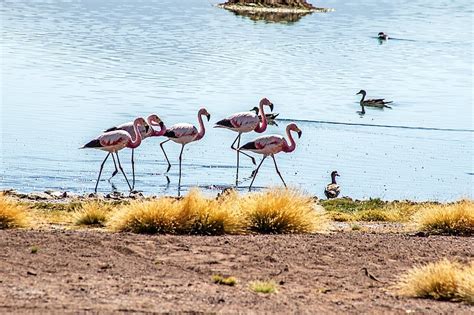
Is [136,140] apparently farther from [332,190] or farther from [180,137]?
[332,190]

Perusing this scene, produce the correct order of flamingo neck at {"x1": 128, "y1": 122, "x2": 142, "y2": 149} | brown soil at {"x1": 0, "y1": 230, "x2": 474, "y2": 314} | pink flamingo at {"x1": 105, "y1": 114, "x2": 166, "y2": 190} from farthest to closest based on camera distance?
pink flamingo at {"x1": 105, "y1": 114, "x2": 166, "y2": 190}, flamingo neck at {"x1": 128, "y1": 122, "x2": 142, "y2": 149}, brown soil at {"x1": 0, "y1": 230, "x2": 474, "y2": 314}

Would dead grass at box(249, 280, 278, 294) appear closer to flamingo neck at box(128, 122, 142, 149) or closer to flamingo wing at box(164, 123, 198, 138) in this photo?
flamingo neck at box(128, 122, 142, 149)

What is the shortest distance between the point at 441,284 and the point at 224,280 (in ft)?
6.86

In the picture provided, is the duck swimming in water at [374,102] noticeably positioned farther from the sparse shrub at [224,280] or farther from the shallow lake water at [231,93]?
the sparse shrub at [224,280]

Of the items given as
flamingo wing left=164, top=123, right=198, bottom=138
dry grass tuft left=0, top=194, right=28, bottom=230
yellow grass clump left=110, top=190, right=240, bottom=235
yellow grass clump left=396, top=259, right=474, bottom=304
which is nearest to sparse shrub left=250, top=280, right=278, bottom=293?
yellow grass clump left=396, top=259, right=474, bottom=304

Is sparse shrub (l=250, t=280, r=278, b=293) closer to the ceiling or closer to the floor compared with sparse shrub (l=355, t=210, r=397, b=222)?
closer to the ceiling

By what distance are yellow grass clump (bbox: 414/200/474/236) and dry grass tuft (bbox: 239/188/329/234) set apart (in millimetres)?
1485

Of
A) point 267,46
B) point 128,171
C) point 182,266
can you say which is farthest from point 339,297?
point 267,46

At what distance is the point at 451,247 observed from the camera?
14555mm

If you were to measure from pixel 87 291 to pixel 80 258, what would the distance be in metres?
1.62

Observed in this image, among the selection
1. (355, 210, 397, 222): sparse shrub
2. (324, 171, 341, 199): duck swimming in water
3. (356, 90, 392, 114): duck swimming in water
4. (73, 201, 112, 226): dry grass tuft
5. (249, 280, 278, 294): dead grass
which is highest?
(356, 90, 392, 114): duck swimming in water

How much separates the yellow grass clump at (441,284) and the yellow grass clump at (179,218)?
3417 millimetres

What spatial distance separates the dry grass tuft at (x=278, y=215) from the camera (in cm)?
1546

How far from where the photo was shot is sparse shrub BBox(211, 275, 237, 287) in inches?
479
